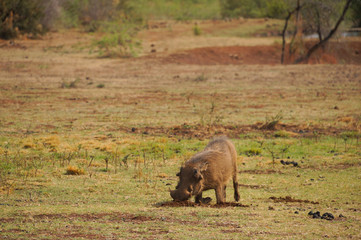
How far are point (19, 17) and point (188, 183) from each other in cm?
3008

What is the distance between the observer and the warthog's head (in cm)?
664

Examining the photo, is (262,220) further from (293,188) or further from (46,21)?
(46,21)

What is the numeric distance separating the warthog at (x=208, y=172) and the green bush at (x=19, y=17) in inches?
1098

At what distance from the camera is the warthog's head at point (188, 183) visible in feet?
21.8

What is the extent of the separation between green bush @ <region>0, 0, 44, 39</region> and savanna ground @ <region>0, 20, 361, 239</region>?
1953 mm

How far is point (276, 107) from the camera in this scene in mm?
18047

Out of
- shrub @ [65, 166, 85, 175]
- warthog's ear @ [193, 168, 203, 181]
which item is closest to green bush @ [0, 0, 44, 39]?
shrub @ [65, 166, 85, 175]

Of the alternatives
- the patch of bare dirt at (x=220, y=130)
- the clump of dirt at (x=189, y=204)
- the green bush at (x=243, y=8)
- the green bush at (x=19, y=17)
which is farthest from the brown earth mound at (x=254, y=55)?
the clump of dirt at (x=189, y=204)

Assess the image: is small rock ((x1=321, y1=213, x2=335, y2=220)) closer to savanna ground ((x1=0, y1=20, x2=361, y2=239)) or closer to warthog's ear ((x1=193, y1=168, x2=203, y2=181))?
savanna ground ((x1=0, y1=20, x2=361, y2=239))

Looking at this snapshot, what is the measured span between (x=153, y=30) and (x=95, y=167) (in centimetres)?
3130

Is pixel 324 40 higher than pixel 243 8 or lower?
lower

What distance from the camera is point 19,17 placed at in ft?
Result: 112

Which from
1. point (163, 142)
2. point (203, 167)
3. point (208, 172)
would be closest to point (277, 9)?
point (163, 142)

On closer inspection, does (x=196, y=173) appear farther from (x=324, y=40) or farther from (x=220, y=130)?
(x=324, y=40)
